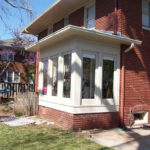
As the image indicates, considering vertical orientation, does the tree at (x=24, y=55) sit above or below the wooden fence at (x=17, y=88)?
above

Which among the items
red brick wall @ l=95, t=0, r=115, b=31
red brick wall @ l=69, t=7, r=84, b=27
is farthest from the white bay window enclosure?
red brick wall @ l=69, t=7, r=84, b=27

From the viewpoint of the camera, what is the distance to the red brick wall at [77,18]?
Answer: 881cm

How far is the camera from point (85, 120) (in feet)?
20.7

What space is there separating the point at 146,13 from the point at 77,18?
9.85ft

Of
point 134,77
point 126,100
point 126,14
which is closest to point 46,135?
point 126,100

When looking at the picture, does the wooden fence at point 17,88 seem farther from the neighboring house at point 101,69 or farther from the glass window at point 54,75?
the glass window at point 54,75

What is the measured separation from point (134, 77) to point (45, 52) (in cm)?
393

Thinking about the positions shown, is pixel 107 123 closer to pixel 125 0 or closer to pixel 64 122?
pixel 64 122

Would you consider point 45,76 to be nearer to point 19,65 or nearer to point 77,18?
point 77,18

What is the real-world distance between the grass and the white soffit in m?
5.39

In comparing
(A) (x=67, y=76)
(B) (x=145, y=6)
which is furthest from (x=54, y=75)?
(B) (x=145, y=6)

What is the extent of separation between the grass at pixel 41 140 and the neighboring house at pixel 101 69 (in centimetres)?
81

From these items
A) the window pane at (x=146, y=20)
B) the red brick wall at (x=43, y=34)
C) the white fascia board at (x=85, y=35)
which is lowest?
the white fascia board at (x=85, y=35)

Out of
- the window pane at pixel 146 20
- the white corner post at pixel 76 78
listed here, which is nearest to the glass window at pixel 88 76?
the white corner post at pixel 76 78
